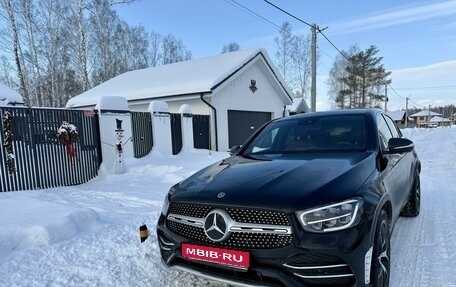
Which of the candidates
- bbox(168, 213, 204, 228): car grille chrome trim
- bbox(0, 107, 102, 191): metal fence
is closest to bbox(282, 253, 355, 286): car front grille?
bbox(168, 213, 204, 228): car grille chrome trim

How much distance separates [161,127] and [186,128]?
5.09 feet

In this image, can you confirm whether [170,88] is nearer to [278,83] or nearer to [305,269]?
[278,83]

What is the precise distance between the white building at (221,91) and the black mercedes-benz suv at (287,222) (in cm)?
1161

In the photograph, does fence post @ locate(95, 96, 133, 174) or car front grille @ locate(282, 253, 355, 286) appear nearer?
car front grille @ locate(282, 253, 355, 286)

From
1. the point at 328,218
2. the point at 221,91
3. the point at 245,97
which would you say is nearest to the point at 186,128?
the point at 221,91

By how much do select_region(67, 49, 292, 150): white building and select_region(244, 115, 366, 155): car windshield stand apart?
33.7ft

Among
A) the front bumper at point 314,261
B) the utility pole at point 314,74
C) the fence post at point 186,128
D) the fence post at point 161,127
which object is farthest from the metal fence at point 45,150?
the utility pole at point 314,74

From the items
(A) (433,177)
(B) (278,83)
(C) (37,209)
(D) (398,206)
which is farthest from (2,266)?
(B) (278,83)

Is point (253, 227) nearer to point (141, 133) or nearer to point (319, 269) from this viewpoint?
point (319, 269)

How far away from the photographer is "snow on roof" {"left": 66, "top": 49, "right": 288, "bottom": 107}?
15055 millimetres

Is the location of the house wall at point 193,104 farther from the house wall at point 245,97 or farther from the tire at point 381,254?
the tire at point 381,254

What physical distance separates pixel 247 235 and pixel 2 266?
2542 millimetres

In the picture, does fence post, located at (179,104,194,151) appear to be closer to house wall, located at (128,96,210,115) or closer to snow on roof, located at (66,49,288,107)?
snow on roof, located at (66,49,288,107)

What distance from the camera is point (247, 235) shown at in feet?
7.20
